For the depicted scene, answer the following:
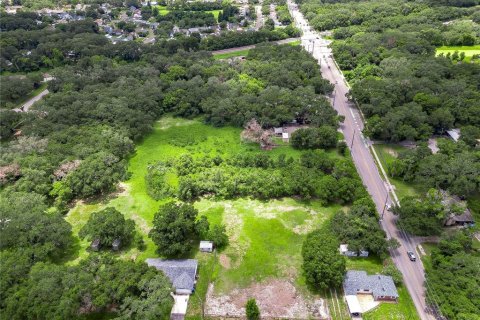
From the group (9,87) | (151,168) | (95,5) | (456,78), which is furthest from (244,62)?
(95,5)

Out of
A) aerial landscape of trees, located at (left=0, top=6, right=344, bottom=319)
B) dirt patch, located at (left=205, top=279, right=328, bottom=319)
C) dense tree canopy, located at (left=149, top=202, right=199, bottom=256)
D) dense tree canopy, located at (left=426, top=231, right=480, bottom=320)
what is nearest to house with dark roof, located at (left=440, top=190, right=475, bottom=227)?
dense tree canopy, located at (left=426, top=231, right=480, bottom=320)

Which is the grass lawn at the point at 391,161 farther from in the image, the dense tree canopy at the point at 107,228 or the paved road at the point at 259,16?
the paved road at the point at 259,16

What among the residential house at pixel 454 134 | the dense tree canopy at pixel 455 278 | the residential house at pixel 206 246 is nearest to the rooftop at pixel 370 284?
the dense tree canopy at pixel 455 278

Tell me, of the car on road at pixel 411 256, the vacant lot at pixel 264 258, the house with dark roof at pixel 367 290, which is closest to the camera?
the house with dark roof at pixel 367 290

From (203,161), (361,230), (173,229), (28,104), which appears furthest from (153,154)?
(28,104)

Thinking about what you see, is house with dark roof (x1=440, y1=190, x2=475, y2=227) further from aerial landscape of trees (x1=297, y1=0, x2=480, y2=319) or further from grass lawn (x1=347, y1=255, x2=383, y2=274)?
grass lawn (x1=347, y1=255, x2=383, y2=274)

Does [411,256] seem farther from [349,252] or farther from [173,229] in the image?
[173,229]
